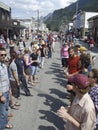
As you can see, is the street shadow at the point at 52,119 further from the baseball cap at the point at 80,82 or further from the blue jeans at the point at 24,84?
the baseball cap at the point at 80,82

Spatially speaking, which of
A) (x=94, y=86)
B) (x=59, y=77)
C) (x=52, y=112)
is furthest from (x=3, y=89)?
(x=59, y=77)

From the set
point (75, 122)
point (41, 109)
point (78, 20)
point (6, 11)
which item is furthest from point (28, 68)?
point (78, 20)

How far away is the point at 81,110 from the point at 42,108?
5.75m

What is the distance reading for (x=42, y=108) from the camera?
944 centimetres

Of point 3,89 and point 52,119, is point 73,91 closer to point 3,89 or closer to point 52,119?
point 3,89

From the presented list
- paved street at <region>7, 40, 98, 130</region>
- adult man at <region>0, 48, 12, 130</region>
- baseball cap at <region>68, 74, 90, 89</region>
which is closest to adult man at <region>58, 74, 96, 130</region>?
baseball cap at <region>68, 74, 90, 89</region>

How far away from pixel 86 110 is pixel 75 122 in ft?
0.69

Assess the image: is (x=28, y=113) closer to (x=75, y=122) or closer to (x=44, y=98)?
(x=44, y=98)

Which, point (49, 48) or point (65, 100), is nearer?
point (65, 100)

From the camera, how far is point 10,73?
8.44 meters

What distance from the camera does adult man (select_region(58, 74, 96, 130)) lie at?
370 centimetres

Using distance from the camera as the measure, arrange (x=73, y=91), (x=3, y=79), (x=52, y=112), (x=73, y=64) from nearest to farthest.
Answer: (x=73, y=91) → (x=3, y=79) → (x=52, y=112) → (x=73, y=64)

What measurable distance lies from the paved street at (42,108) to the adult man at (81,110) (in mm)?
3976

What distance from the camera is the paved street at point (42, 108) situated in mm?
7918
